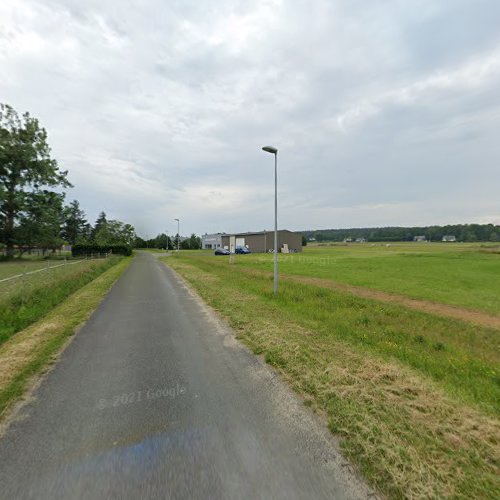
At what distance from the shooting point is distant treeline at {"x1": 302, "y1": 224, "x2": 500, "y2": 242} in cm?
12677

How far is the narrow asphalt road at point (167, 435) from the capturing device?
220cm

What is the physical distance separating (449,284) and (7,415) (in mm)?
19800

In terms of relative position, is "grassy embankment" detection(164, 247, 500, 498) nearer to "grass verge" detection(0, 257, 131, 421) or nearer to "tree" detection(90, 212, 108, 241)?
"grass verge" detection(0, 257, 131, 421)

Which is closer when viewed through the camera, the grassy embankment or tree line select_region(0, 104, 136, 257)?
the grassy embankment

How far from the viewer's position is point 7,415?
3162 millimetres

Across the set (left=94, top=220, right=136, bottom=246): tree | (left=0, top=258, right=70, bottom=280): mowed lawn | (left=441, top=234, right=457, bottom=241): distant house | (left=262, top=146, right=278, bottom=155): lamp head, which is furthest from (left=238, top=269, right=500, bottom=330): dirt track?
(left=441, top=234, right=457, bottom=241): distant house

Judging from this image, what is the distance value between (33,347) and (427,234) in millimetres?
182313

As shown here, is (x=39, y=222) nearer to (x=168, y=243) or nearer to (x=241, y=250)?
(x=241, y=250)

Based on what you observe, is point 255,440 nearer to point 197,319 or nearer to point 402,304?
point 197,319

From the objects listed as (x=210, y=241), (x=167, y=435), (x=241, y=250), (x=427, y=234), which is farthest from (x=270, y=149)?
(x=427, y=234)

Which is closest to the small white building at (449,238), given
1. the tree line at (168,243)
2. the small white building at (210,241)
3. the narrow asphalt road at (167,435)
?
the small white building at (210,241)

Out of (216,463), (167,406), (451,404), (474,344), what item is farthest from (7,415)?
(474,344)

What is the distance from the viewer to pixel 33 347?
5.32m

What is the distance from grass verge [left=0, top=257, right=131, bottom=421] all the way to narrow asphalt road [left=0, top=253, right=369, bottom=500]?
316mm
